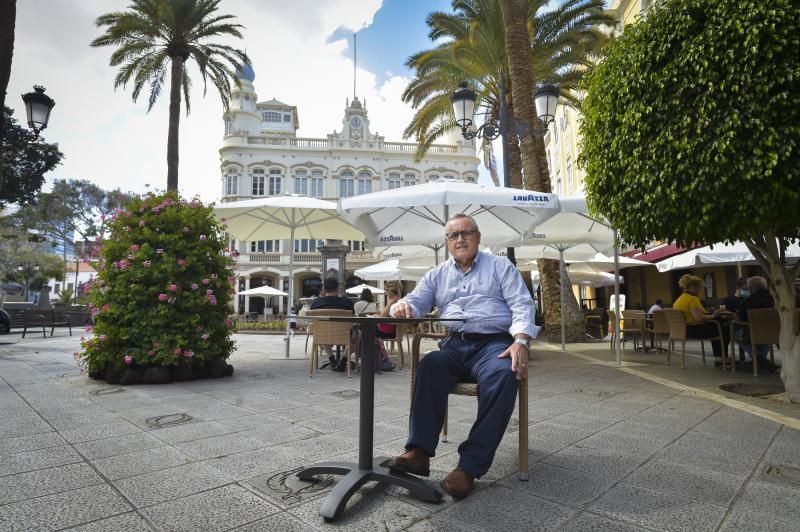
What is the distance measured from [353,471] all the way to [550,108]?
7547mm

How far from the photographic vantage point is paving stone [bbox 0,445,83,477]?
266 cm

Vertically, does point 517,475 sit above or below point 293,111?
below

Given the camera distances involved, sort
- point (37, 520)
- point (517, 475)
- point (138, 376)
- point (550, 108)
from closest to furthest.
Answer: point (37, 520)
point (517, 475)
point (138, 376)
point (550, 108)

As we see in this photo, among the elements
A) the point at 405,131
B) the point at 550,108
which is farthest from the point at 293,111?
the point at 550,108

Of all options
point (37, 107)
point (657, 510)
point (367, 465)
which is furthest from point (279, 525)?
point (37, 107)

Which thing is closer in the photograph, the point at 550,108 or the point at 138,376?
the point at 138,376

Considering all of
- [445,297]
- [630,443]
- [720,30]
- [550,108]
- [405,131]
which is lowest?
[630,443]

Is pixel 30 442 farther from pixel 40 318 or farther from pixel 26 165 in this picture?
pixel 26 165

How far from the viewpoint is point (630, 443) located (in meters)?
3.22

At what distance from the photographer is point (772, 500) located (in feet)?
7.38

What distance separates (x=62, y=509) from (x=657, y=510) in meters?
2.76

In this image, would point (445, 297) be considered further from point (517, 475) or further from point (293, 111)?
point (293, 111)

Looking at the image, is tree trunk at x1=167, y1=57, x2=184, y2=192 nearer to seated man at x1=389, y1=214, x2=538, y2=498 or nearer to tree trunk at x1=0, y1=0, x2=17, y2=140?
tree trunk at x1=0, y1=0, x2=17, y2=140

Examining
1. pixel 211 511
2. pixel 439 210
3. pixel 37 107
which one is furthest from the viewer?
pixel 439 210
